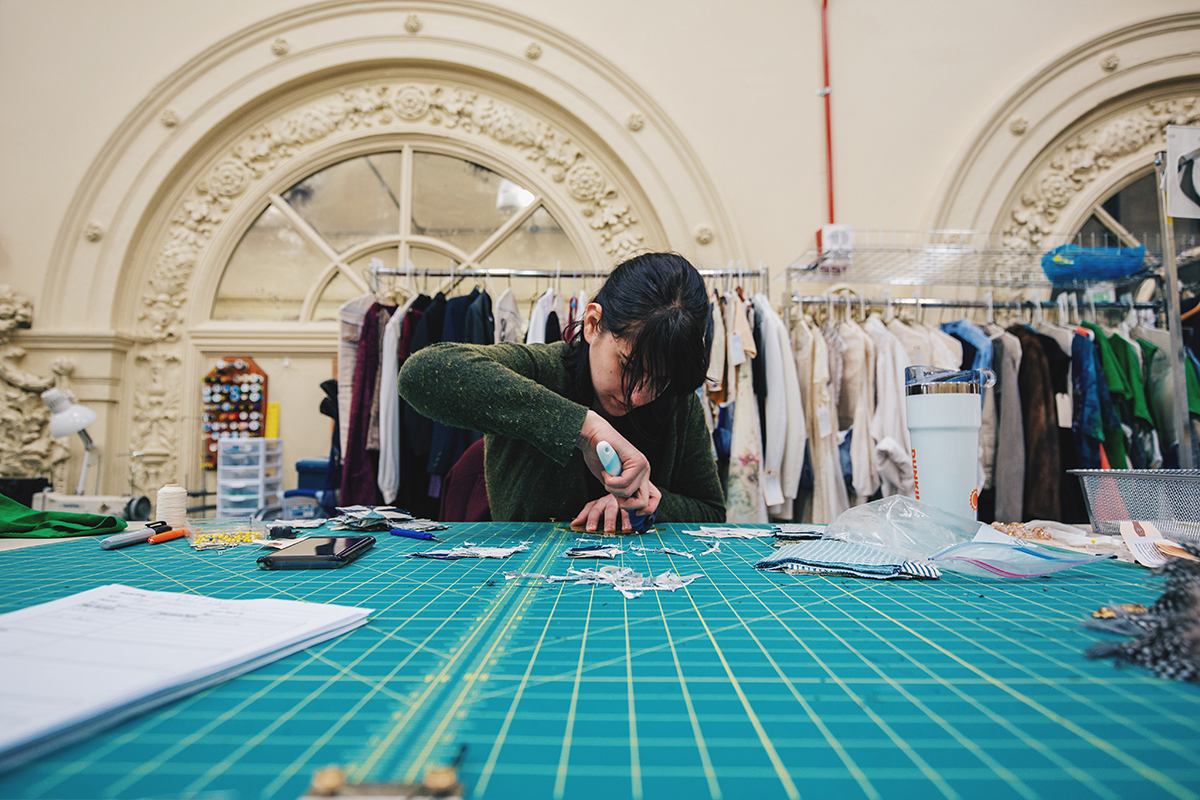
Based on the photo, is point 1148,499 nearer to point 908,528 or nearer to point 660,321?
point 908,528

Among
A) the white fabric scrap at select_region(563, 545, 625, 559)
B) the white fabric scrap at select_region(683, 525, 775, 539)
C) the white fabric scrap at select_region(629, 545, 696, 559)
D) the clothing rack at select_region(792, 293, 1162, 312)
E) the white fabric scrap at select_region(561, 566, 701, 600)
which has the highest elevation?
the clothing rack at select_region(792, 293, 1162, 312)

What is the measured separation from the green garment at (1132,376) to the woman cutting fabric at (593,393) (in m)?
2.30

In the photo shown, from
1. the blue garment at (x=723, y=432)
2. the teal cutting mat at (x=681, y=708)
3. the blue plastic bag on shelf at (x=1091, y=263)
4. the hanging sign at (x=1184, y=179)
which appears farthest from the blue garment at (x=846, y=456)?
the teal cutting mat at (x=681, y=708)

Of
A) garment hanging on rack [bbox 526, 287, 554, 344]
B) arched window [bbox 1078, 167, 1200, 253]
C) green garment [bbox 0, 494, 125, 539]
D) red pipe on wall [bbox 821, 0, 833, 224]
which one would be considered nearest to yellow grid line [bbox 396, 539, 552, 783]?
green garment [bbox 0, 494, 125, 539]

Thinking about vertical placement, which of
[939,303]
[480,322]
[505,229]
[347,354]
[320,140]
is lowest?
[347,354]

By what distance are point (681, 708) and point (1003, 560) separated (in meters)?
A: 0.61

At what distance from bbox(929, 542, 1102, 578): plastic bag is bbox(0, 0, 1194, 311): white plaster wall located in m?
2.55

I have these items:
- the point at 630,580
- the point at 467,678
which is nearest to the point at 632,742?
the point at 467,678

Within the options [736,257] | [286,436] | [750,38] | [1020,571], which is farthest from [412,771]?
[750,38]

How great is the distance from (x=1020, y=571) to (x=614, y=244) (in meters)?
2.73

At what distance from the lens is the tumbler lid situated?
95 centimetres

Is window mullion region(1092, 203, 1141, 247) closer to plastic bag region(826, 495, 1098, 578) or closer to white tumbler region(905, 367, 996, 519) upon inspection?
white tumbler region(905, 367, 996, 519)

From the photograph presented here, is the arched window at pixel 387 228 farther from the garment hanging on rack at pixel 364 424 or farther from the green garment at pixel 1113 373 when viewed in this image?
the green garment at pixel 1113 373

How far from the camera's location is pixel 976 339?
2.51 meters
